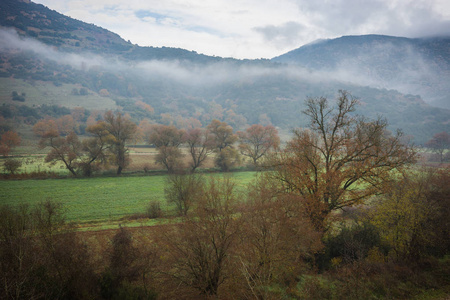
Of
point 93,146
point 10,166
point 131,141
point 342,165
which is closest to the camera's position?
point 342,165

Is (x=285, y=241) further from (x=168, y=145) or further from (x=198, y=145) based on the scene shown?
(x=168, y=145)

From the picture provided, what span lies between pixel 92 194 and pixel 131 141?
69.0ft

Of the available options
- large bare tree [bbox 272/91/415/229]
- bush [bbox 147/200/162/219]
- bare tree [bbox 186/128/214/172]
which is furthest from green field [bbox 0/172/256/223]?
large bare tree [bbox 272/91/415/229]

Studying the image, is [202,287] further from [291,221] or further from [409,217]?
[409,217]

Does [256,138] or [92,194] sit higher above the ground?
[256,138]

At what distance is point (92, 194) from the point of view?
128 feet

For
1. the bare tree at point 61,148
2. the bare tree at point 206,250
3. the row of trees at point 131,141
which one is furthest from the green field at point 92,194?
the bare tree at point 206,250

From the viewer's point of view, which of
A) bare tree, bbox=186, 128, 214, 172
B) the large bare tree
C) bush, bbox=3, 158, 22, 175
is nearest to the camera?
the large bare tree

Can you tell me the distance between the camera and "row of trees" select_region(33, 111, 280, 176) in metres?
50.9

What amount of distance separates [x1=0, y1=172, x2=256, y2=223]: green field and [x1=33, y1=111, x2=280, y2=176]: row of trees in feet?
16.9

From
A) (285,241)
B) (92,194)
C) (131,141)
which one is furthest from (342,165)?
(131,141)

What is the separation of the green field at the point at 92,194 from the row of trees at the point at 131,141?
5.14 meters

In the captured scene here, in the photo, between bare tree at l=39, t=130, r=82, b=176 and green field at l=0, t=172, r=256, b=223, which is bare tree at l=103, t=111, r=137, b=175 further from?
bare tree at l=39, t=130, r=82, b=176

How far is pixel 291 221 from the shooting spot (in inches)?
656
